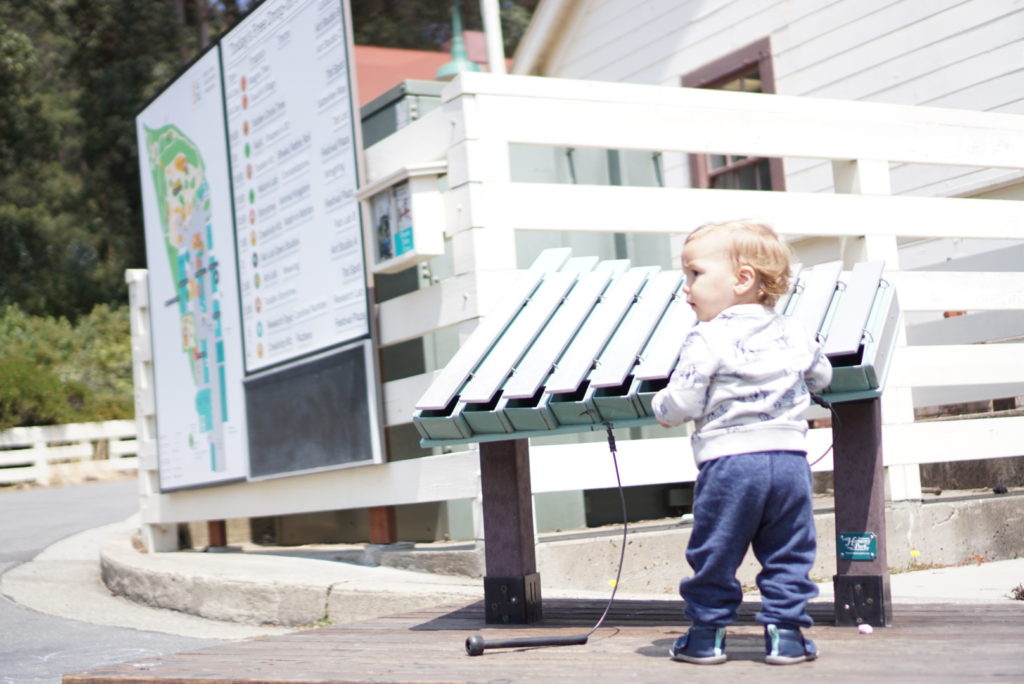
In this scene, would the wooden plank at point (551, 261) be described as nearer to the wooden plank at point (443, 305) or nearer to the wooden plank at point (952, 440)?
the wooden plank at point (443, 305)

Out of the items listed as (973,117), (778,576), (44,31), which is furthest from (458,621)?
(44,31)

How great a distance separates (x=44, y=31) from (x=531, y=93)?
41314 mm

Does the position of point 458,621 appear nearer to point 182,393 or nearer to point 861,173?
point 861,173

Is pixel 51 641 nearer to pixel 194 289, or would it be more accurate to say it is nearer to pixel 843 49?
pixel 194 289

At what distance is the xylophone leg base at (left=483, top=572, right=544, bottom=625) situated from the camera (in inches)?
143

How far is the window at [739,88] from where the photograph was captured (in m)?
10.8

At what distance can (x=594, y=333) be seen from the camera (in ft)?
11.4

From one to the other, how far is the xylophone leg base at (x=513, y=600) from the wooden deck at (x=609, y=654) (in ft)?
0.16

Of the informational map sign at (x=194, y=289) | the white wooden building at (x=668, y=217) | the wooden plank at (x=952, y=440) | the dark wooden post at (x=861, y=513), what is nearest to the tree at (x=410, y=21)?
the informational map sign at (x=194, y=289)

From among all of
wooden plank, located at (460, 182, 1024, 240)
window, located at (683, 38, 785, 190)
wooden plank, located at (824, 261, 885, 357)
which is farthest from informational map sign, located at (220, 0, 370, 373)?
window, located at (683, 38, 785, 190)

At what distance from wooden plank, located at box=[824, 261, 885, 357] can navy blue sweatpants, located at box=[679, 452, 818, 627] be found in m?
0.32

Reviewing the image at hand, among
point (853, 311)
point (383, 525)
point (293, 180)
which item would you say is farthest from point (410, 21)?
point (853, 311)

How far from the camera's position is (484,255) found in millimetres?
5461

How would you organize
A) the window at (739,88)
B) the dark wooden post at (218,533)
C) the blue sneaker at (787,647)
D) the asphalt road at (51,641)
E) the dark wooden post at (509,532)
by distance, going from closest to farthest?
the blue sneaker at (787,647), the dark wooden post at (509,532), the asphalt road at (51,641), the dark wooden post at (218,533), the window at (739,88)
